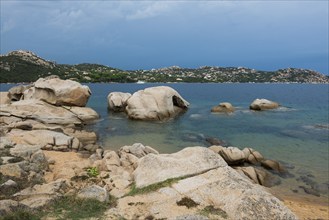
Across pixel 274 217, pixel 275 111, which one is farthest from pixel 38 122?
pixel 275 111

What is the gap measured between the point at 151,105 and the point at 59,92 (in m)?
12.3

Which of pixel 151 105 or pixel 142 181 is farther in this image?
pixel 151 105

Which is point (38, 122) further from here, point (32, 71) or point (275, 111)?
point (32, 71)

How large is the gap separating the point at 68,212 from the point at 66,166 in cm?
722

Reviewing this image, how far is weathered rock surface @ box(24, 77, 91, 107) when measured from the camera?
A: 41688mm

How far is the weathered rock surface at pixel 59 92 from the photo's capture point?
41.7m

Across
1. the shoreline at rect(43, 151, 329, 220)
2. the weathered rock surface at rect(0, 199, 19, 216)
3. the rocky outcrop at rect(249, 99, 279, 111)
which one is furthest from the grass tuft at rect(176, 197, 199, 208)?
the rocky outcrop at rect(249, 99, 279, 111)

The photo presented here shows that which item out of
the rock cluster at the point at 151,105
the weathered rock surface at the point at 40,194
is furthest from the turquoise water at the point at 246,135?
the weathered rock surface at the point at 40,194

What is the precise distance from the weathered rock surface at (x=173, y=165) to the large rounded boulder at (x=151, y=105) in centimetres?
2802

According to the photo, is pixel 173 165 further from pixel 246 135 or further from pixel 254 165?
pixel 246 135

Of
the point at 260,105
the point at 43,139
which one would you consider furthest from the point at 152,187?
the point at 260,105

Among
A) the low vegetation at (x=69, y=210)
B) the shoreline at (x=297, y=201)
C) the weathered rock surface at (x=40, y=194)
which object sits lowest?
the shoreline at (x=297, y=201)

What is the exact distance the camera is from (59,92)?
41.7 meters

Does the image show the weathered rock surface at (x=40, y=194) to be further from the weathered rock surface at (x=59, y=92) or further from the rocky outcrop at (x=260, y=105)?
the rocky outcrop at (x=260, y=105)
